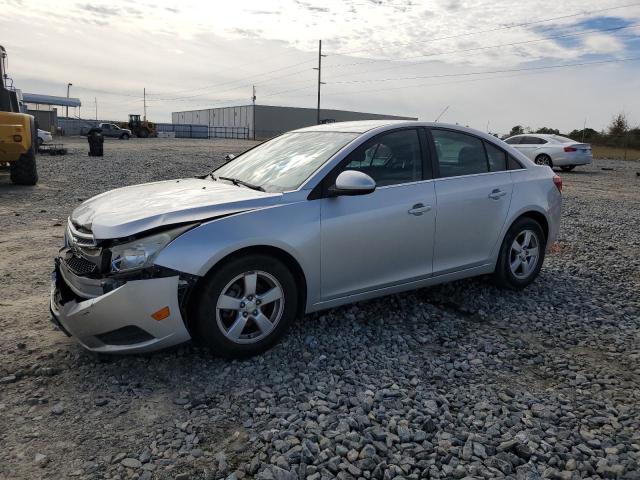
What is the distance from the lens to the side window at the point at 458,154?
464 centimetres

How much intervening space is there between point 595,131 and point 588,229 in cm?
4280

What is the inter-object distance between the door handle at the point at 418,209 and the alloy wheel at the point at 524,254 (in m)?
1.30

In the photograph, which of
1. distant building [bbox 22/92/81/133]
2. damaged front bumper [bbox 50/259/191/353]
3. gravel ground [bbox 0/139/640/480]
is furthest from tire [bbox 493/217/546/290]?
distant building [bbox 22/92/81/133]

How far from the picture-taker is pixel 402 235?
4.20 metres

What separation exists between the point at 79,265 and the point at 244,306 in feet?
3.61

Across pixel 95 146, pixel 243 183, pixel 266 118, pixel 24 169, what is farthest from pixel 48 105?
pixel 243 183

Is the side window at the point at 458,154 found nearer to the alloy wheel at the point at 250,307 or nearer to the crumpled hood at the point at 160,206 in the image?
the crumpled hood at the point at 160,206

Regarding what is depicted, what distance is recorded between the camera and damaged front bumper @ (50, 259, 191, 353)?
10.5 ft

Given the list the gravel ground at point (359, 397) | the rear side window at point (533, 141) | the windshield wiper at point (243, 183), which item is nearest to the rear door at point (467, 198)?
the gravel ground at point (359, 397)

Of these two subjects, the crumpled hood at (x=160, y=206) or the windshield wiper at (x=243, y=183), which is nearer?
the crumpled hood at (x=160, y=206)

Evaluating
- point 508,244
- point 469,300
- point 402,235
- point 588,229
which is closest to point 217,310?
point 402,235

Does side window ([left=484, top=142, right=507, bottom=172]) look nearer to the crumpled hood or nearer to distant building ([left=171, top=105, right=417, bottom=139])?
the crumpled hood

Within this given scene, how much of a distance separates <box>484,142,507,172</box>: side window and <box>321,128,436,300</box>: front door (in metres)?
0.91

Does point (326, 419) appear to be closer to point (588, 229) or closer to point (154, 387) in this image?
point (154, 387)
